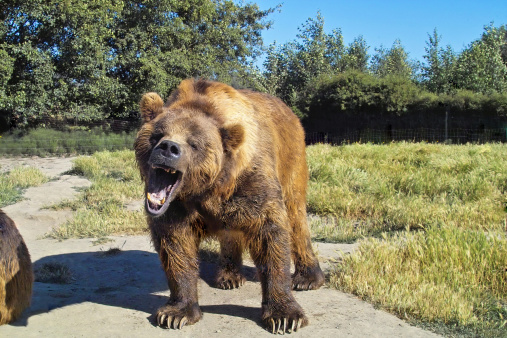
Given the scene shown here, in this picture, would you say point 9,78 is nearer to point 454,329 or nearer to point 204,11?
point 204,11

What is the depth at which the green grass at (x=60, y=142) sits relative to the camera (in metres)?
17.6

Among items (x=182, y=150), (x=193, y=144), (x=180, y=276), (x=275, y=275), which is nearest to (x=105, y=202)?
(x=180, y=276)

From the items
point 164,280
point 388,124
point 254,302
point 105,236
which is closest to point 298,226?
point 254,302

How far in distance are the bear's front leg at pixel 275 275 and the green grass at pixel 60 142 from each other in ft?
50.4

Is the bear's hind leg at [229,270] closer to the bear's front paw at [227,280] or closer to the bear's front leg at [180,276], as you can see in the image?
the bear's front paw at [227,280]

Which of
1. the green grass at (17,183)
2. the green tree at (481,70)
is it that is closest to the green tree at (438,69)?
the green tree at (481,70)

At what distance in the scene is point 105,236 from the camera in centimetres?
754

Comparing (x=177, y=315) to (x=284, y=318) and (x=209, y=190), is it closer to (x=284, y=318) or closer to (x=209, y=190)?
(x=284, y=318)

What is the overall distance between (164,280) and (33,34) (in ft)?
62.2

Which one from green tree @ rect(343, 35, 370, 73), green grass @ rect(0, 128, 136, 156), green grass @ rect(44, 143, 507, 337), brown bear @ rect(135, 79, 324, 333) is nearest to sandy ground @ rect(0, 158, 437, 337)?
brown bear @ rect(135, 79, 324, 333)

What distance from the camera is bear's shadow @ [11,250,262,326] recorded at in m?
4.63

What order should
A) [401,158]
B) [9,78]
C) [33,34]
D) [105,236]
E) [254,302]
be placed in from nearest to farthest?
1. [254,302]
2. [105,236]
3. [401,158]
4. [9,78]
5. [33,34]

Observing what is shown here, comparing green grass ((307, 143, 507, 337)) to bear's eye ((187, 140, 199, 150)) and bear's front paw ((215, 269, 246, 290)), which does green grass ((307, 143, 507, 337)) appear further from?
bear's eye ((187, 140, 199, 150))

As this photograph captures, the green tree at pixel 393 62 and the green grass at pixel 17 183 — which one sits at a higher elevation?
the green tree at pixel 393 62
